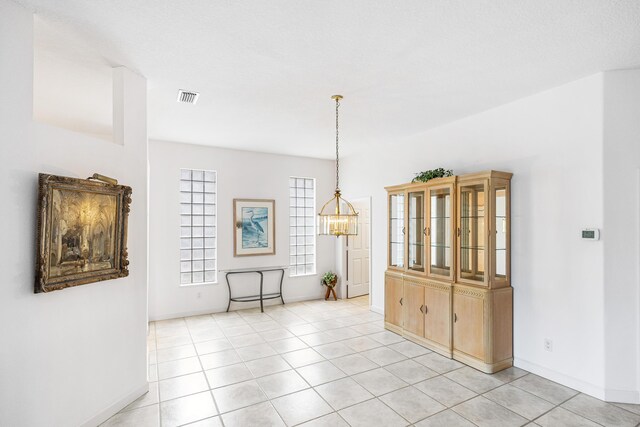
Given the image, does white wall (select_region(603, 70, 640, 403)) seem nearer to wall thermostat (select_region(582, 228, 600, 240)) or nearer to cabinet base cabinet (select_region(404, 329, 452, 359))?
wall thermostat (select_region(582, 228, 600, 240))

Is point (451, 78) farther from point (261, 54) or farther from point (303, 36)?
point (261, 54)

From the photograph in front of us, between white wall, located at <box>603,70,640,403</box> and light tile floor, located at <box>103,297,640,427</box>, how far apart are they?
0.32m

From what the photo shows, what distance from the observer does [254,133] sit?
17.3 feet

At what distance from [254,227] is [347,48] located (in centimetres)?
443

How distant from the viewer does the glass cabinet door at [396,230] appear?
5043 mm

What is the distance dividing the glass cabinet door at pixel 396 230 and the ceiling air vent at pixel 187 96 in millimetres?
3127

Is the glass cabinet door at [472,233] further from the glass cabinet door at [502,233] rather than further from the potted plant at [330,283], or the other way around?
the potted plant at [330,283]

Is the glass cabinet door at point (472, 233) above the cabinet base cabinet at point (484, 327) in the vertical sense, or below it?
above

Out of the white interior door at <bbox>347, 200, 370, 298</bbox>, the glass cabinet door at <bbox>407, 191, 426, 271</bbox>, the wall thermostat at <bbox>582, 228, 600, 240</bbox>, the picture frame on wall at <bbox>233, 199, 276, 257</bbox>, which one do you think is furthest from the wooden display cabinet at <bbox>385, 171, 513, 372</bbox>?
the picture frame on wall at <bbox>233, 199, 276, 257</bbox>

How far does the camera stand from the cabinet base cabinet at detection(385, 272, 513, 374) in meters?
3.68

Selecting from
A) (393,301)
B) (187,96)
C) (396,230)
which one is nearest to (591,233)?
(396,230)

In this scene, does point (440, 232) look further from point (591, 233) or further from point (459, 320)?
point (591, 233)

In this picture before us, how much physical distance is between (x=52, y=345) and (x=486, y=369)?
406cm

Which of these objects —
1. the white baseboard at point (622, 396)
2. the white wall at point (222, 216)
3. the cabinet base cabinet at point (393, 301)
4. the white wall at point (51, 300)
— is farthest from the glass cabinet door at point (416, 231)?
the white wall at point (51, 300)
